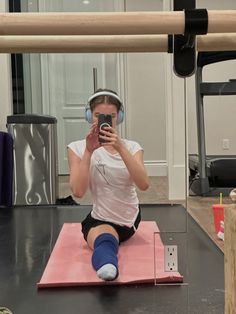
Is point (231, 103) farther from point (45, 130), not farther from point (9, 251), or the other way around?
point (9, 251)

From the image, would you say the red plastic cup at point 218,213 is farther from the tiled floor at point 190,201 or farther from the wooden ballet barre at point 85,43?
the wooden ballet barre at point 85,43

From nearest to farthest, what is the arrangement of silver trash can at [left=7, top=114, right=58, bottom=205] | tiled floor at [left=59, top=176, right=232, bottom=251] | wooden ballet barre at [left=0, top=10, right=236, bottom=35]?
wooden ballet barre at [left=0, top=10, right=236, bottom=35] < tiled floor at [left=59, top=176, right=232, bottom=251] < silver trash can at [left=7, top=114, right=58, bottom=205]

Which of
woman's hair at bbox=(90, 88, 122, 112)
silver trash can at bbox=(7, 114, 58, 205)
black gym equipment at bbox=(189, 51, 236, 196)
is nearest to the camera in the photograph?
woman's hair at bbox=(90, 88, 122, 112)

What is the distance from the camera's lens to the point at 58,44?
3.87 feet

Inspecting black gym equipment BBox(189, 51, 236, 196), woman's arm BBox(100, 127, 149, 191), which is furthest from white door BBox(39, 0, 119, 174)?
woman's arm BBox(100, 127, 149, 191)

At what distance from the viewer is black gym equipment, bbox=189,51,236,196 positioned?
10.7 feet

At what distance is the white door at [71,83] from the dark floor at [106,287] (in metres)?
2.66

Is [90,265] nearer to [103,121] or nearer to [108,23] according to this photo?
[103,121]

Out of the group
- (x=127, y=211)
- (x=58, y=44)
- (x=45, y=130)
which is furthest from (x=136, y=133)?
(x=58, y=44)

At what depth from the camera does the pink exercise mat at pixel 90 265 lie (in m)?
1.17

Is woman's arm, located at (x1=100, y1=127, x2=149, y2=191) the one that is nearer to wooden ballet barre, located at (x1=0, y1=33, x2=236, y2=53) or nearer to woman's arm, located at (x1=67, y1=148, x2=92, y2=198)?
woman's arm, located at (x1=67, y1=148, x2=92, y2=198)

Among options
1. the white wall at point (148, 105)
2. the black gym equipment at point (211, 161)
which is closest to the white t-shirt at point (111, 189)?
the black gym equipment at point (211, 161)

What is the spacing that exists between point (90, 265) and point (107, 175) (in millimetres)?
350

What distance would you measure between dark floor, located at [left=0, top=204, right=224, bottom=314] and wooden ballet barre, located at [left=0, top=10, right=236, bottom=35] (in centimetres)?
63
